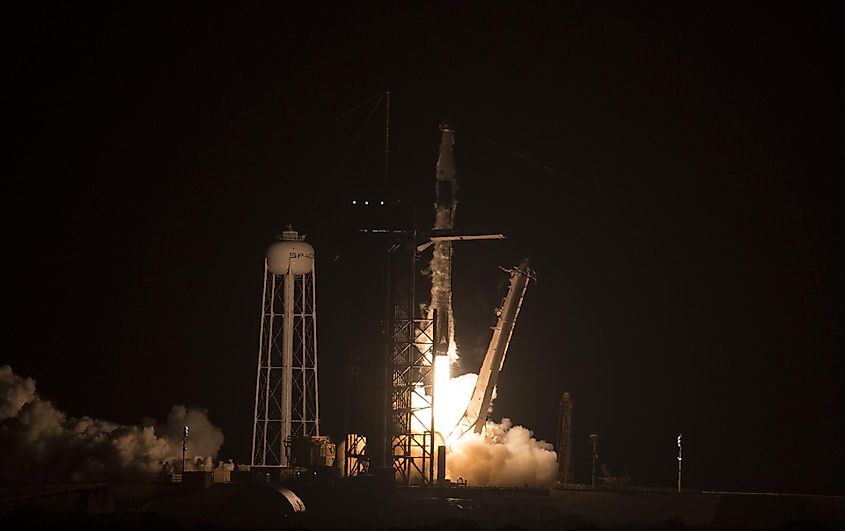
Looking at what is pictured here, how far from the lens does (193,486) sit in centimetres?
7800

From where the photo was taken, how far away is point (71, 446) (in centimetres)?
8631

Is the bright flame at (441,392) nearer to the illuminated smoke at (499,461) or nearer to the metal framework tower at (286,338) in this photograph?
the illuminated smoke at (499,461)

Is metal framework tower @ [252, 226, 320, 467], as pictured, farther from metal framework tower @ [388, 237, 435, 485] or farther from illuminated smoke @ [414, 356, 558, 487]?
illuminated smoke @ [414, 356, 558, 487]

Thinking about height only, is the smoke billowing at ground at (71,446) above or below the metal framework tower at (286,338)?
below

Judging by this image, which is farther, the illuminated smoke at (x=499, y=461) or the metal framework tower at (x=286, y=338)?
the metal framework tower at (x=286, y=338)

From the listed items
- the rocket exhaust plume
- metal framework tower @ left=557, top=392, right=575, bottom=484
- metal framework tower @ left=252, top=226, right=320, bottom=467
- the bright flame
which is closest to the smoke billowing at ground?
metal framework tower @ left=252, top=226, right=320, bottom=467

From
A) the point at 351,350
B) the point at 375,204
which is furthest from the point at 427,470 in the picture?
the point at 375,204

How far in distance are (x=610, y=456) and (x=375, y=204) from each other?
88.6 feet

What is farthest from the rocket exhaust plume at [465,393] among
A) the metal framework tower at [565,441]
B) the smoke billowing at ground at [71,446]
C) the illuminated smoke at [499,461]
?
the smoke billowing at ground at [71,446]

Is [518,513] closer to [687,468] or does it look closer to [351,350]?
[351,350]

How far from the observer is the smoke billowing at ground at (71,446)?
8481cm

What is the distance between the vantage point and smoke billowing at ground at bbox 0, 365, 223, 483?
84.8 m

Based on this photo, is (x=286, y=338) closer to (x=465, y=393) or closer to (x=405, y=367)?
(x=405, y=367)

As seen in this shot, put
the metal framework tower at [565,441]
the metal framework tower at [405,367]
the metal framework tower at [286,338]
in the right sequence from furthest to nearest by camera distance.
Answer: the metal framework tower at [565,441] < the metal framework tower at [286,338] < the metal framework tower at [405,367]
